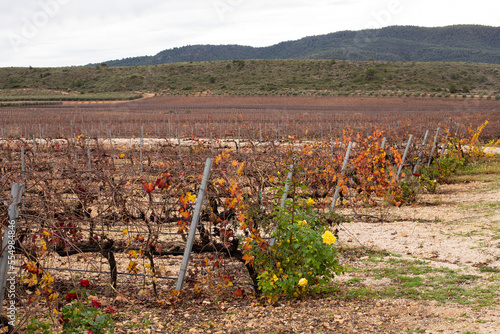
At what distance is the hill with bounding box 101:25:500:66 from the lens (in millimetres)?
109875

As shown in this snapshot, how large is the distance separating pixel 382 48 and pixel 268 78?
56.3 meters

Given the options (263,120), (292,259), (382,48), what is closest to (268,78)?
(263,120)

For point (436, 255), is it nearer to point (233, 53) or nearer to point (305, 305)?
point (305, 305)

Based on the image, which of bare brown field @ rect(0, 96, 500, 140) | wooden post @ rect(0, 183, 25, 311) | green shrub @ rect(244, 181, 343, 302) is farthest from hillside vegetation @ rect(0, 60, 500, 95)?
wooden post @ rect(0, 183, 25, 311)

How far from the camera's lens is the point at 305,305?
14.9ft

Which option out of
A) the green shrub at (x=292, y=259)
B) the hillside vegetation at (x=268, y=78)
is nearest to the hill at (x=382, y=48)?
the hillside vegetation at (x=268, y=78)

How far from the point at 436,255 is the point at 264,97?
4994 cm

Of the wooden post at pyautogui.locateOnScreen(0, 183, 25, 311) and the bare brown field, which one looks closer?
the wooden post at pyautogui.locateOnScreen(0, 183, 25, 311)

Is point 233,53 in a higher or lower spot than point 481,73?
higher

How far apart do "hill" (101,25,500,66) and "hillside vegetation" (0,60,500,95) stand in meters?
39.0

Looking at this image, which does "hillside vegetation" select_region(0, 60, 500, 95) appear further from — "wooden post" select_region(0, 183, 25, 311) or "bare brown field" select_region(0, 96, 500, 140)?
"wooden post" select_region(0, 183, 25, 311)

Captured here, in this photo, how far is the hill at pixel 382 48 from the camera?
109875 millimetres

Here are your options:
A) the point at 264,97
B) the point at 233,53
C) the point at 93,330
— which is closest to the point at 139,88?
the point at 264,97

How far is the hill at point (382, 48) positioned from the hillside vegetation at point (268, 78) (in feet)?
128
